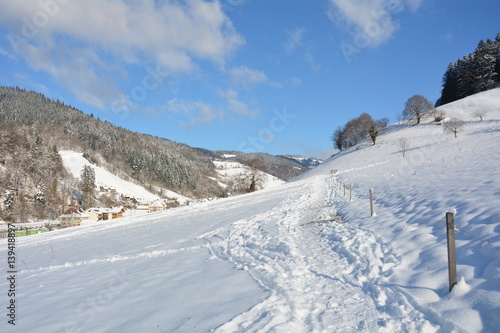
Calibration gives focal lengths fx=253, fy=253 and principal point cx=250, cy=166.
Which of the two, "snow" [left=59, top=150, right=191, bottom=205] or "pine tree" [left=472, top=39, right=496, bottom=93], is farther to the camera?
"snow" [left=59, top=150, right=191, bottom=205]

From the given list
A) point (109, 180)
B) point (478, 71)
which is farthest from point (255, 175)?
point (109, 180)

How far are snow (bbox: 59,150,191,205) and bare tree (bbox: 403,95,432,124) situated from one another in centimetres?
9326

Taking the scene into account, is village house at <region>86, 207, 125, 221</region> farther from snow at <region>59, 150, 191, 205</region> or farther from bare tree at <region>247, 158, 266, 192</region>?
snow at <region>59, 150, 191, 205</region>

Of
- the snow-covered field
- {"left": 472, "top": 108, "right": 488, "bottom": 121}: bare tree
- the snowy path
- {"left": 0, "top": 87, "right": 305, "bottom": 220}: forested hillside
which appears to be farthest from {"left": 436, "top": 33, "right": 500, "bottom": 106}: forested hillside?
{"left": 0, "top": 87, "right": 305, "bottom": 220}: forested hillside

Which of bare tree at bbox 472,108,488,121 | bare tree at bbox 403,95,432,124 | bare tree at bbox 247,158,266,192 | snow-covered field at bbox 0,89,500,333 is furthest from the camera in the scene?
bare tree at bbox 403,95,432,124

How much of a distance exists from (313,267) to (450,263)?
2753 mm

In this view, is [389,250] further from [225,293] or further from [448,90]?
[448,90]

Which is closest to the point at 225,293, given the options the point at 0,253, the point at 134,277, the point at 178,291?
the point at 178,291

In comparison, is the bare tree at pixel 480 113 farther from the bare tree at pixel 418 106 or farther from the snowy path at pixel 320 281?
the snowy path at pixel 320 281

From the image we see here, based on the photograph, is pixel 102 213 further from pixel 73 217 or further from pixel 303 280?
pixel 303 280

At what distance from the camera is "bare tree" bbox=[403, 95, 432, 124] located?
201ft

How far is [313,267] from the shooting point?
6.14m

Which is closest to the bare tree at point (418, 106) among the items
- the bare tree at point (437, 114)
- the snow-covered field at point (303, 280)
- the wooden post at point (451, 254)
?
the bare tree at point (437, 114)

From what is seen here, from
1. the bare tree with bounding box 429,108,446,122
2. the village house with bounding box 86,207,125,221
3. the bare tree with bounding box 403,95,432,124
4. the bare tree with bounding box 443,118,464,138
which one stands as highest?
the bare tree with bounding box 403,95,432,124
